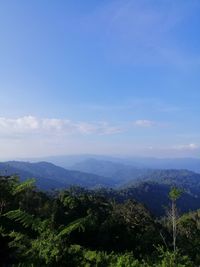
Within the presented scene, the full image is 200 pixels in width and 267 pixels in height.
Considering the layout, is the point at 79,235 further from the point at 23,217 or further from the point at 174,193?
the point at 23,217

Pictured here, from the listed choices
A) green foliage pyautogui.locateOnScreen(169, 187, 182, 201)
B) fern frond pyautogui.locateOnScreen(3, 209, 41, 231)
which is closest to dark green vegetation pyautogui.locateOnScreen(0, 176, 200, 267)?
fern frond pyautogui.locateOnScreen(3, 209, 41, 231)

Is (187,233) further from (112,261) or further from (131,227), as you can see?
(112,261)

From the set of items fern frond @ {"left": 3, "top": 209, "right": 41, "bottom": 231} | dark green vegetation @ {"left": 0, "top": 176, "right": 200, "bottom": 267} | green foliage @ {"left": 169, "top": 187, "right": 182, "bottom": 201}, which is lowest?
dark green vegetation @ {"left": 0, "top": 176, "right": 200, "bottom": 267}

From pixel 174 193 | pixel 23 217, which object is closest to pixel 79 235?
pixel 174 193

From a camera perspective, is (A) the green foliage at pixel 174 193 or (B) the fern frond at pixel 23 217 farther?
(A) the green foliage at pixel 174 193

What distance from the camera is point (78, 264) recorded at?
47.1ft

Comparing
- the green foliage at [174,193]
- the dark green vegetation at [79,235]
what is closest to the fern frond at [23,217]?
the dark green vegetation at [79,235]

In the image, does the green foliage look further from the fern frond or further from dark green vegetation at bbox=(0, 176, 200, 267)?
the fern frond

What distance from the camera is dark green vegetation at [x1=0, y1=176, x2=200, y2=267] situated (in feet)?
46.0

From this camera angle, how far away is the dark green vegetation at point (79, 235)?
46.0 ft

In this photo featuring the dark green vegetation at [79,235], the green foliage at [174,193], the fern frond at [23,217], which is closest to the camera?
the fern frond at [23,217]

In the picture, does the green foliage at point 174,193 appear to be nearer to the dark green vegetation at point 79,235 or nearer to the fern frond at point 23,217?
the dark green vegetation at point 79,235

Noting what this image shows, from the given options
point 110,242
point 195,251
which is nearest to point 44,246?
point 195,251

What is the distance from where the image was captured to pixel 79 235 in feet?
129
